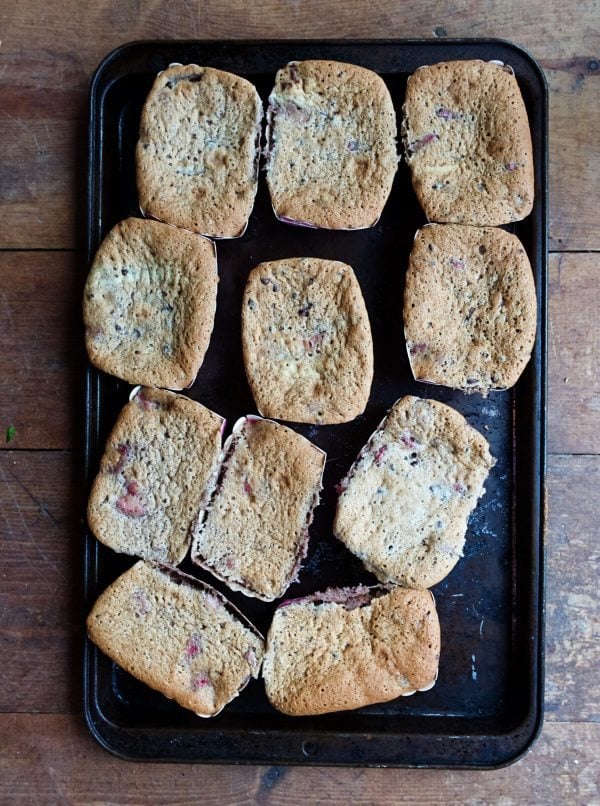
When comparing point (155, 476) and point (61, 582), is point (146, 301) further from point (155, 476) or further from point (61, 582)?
point (61, 582)

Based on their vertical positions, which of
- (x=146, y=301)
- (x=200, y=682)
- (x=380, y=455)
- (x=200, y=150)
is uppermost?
(x=200, y=150)

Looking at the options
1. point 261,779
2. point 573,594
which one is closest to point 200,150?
point 573,594

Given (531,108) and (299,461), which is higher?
(531,108)

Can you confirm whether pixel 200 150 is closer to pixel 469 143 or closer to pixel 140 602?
pixel 469 143

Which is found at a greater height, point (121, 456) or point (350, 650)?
point (121, 456)

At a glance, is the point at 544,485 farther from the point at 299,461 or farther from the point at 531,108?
the point at 531,108

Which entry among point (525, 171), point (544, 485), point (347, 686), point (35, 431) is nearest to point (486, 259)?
point (525, 171)

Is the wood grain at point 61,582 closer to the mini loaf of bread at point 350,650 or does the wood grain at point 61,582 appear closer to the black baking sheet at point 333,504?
the black baking sheet at point 333,504
